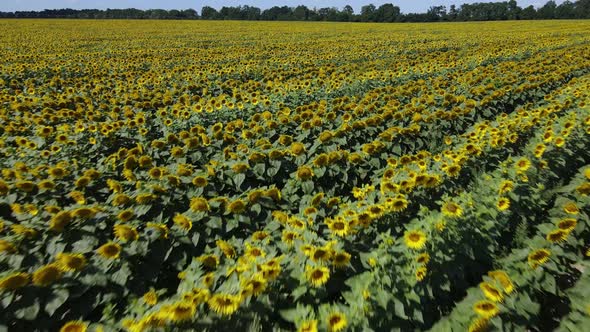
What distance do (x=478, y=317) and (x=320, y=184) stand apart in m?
2.74

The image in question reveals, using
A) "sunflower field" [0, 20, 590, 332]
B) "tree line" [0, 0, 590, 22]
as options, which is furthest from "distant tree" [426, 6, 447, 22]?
"sunflower field" [0, 20, 590, 332]

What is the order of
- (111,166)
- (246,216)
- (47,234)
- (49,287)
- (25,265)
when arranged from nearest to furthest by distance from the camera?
(49,287), (25,265), (47,234), (246,216), (111,166)

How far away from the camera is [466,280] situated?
351cm

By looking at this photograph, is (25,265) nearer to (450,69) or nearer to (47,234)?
(47,234)

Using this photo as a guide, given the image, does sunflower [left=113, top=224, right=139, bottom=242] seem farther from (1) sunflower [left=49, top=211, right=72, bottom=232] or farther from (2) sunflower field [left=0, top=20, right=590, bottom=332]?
(1) sunflower [left=49, top=211, right=72, bottom=232]

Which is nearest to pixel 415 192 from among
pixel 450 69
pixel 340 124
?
pixel 340 124

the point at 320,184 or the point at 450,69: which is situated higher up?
the point at 450,69

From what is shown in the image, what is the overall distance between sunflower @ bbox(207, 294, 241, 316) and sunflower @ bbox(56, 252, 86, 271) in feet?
3.93

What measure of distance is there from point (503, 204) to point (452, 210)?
1.97ft

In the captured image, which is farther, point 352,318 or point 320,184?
point 320,184

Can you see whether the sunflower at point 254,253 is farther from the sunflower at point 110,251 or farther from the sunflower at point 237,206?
the sunflower at point 110,251

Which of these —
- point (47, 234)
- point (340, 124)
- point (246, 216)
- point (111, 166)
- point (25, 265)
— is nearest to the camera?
point (25, 265)

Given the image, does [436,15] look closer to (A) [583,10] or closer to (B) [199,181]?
(A) [583,10]

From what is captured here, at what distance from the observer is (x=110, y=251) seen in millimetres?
3096
